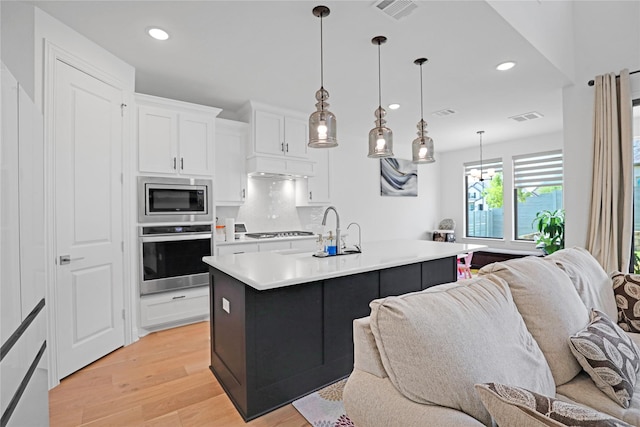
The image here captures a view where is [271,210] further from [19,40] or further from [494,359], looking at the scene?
[494,359]

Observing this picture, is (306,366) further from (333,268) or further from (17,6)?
(17,6)

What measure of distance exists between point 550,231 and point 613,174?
2535 mm

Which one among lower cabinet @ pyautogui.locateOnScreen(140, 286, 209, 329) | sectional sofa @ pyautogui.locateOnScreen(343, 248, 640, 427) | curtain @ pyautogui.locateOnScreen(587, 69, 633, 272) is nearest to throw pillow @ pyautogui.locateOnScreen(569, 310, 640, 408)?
sectional sofa @ pyautogui.locateOnScreen(343, 248, 640, 427)

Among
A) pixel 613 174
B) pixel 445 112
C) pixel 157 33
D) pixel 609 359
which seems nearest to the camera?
pixel 609 359

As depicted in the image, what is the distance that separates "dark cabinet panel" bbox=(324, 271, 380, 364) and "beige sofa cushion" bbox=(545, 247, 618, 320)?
1.18 metres

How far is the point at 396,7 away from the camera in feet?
7.17

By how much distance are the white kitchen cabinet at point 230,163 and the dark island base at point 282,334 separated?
1.84 meters

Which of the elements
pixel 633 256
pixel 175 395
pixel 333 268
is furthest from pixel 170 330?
pixel 633 256

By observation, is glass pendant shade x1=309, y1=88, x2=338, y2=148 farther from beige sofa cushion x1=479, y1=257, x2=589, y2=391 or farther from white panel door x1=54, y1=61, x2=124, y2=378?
white panel door x1=54, y1=61, x2=124, y2=378

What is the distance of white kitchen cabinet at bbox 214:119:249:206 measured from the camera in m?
4.00

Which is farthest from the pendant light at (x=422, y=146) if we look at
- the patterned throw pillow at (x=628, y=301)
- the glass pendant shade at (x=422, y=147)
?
the patterned throw pillow at (x=628, y=301)

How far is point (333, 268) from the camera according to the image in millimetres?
2072

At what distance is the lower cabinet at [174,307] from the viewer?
322 centimetres

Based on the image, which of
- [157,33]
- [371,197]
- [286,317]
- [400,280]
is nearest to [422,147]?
[400,280]
